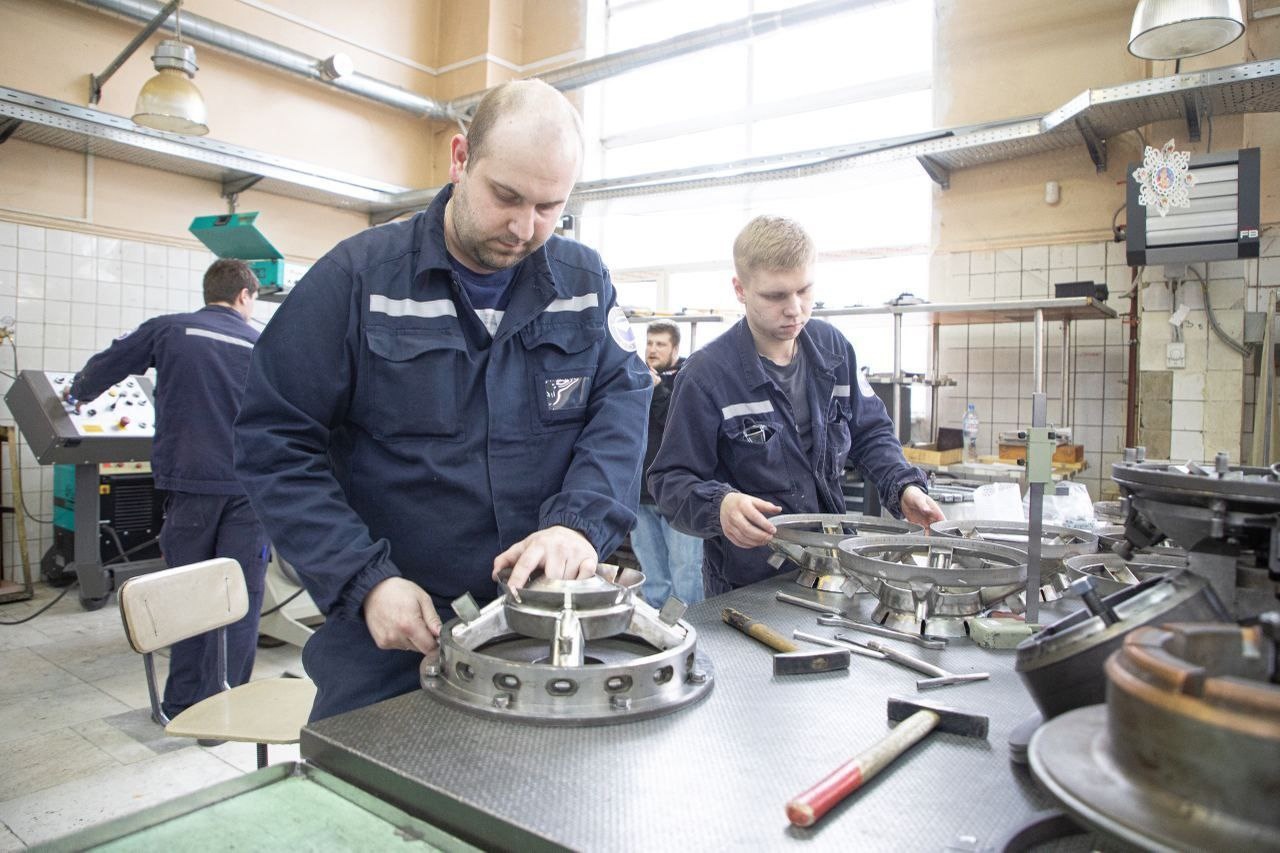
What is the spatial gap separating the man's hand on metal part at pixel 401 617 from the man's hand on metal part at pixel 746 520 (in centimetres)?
63

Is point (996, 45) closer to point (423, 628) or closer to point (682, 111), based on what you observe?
point (682, 111)

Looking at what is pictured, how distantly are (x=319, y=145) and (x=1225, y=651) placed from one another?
6878 mm

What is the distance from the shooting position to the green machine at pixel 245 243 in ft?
14.5

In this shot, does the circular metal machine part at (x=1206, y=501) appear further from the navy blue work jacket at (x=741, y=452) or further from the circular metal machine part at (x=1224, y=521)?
the navy blue work jacket at (x=741, y=452)

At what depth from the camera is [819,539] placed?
139cm

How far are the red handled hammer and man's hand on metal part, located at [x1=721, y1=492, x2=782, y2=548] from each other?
59cm

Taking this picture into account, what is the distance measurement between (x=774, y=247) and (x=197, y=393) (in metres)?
2.29

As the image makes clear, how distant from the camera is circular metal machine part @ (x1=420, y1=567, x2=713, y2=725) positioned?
852mm

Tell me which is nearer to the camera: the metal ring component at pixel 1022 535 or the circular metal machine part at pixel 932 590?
the circular metal machine part at pixel 932 590

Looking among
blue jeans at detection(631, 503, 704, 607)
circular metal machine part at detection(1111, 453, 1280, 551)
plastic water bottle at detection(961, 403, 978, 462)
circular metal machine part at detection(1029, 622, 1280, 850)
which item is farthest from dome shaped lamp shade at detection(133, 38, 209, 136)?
circular metal machine part at detection(1029, 622, 1280, 850)

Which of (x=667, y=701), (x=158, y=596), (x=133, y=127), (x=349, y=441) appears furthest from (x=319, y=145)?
(x=667, y=701)

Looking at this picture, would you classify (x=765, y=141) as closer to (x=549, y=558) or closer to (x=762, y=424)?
(x=762, y=424)

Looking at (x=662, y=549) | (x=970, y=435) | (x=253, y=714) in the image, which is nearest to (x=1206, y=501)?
(x=253, y=714)

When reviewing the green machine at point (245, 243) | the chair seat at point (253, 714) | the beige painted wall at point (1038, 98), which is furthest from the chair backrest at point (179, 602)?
the beige painted wall at point (1038, 98)
